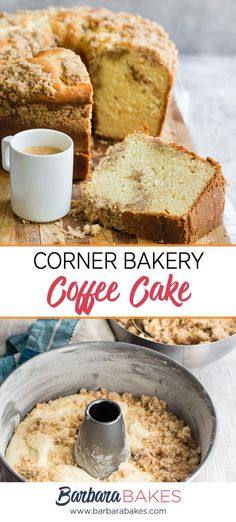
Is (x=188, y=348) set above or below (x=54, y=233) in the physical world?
below

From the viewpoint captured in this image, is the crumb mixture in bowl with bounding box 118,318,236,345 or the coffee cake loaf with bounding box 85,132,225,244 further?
the crumb mixture in bowl with bounding box 118,318,236,345

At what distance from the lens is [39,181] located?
0.79 meters

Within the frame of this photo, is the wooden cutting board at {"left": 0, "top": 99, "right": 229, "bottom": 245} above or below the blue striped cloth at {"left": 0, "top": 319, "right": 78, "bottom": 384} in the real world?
above

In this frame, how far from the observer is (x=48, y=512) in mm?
852

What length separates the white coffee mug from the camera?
788mm

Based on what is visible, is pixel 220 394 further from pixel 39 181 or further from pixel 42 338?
pixel 39 181

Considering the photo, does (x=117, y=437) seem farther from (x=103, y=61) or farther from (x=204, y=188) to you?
(x=103, y=61)

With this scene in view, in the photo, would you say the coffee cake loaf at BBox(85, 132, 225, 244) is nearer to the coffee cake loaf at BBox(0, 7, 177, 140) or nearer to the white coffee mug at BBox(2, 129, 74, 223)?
the white coffee mug at BBox(2, 129, 74, 223)

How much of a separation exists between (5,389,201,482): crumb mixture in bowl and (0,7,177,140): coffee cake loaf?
374mm

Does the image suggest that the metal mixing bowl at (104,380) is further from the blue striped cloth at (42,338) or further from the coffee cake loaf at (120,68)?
the coffee cake loaf at (120,68)

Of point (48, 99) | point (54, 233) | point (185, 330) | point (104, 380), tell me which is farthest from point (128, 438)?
point (48, 99)

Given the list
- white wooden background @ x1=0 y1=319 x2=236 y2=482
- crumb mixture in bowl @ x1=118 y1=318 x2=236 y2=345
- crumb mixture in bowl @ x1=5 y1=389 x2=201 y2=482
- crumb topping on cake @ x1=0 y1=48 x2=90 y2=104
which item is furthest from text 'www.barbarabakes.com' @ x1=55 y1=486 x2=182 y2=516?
crumb topping on cake @ x1=0 y1=48 x2=90 y2=104

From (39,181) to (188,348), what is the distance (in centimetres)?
42

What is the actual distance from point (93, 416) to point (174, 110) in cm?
46
